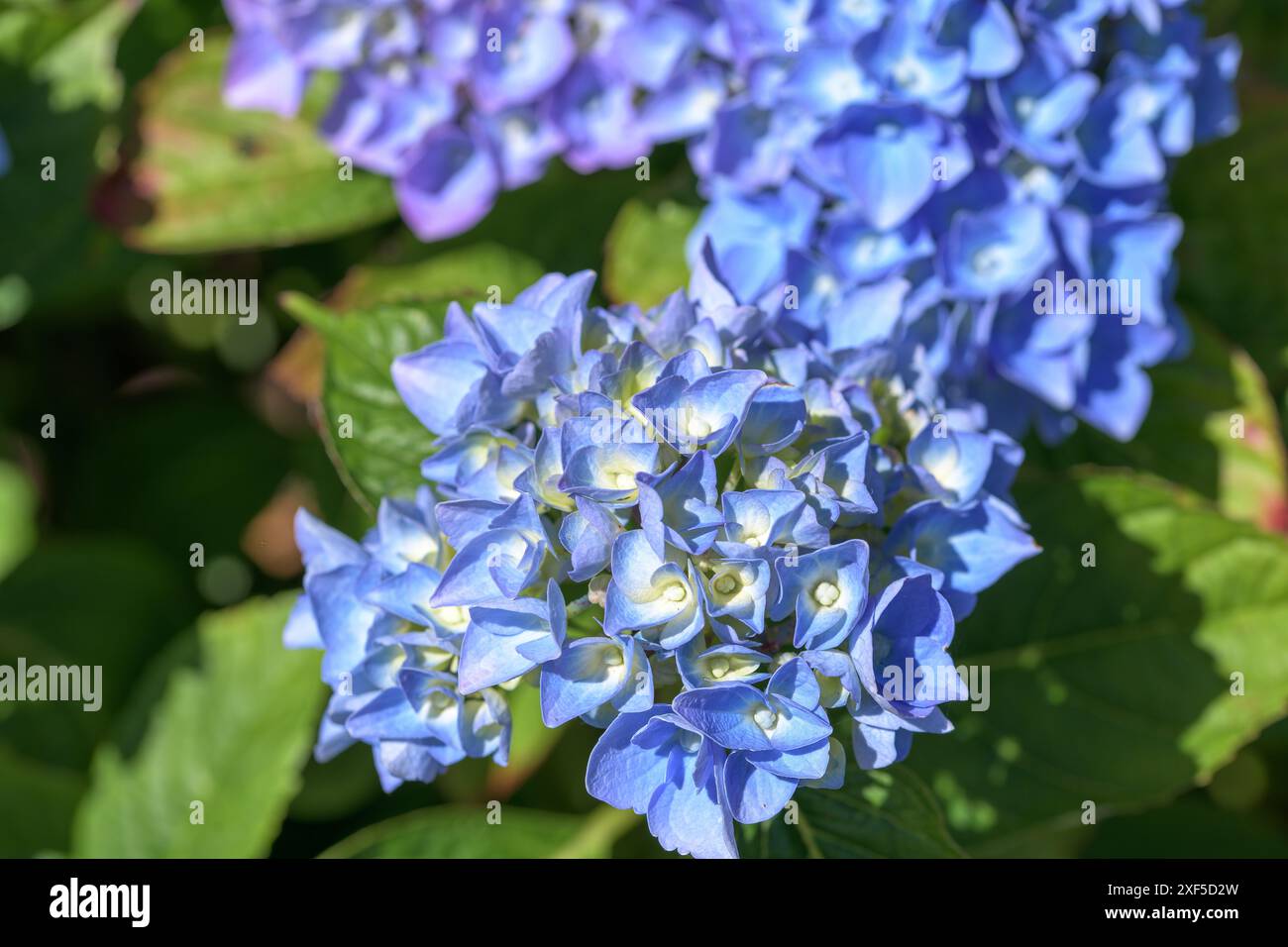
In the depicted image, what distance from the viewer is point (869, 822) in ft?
5.12

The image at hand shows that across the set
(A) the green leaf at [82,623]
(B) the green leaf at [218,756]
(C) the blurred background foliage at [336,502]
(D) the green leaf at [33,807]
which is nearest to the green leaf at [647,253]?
(C) the blurred background foliage at [336,502]

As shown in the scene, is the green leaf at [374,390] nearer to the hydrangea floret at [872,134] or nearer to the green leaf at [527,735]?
the hydrangea floret at [872,134]

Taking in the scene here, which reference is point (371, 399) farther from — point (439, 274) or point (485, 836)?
point (485, 836)

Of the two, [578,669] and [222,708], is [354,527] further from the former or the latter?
[578,669]

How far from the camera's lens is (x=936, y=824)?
1526 millimetres

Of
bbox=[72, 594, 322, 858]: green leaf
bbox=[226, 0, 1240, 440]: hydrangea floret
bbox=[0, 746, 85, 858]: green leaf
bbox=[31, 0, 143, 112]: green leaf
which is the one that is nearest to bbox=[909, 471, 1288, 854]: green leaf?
bbox=[226, 0, 1240, 440]: hydrangea floret

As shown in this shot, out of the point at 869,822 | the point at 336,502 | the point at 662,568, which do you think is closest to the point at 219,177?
the point at 336,502

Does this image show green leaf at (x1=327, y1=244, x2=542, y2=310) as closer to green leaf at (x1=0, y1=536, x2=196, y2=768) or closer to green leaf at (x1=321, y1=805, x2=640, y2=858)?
green leaf at (x1=0, y1=536, x2=196, y2=768)

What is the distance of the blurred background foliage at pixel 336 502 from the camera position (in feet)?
6.52

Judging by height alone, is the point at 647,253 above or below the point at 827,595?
above

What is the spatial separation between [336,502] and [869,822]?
1.26 meters

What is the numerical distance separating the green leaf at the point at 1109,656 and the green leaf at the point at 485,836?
0.62m

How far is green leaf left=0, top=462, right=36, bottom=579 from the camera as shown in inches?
111
